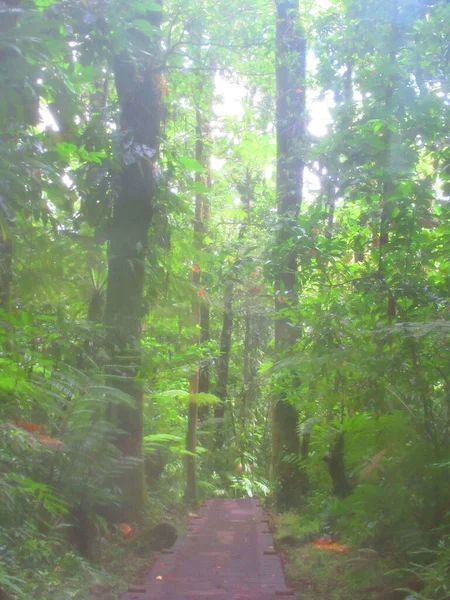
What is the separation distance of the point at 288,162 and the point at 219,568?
8.39 m

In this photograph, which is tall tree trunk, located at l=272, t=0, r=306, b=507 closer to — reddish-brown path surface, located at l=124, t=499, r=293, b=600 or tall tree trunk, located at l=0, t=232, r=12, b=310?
reddish-brown path surface, located at l=124, t=499, r=293, b=600

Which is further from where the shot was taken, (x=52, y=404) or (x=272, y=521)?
(x=272, y=521)

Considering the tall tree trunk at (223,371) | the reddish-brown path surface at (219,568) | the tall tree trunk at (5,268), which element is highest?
the tall tree trunk at (223,371)

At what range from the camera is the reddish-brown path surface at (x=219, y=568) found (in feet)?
21.5

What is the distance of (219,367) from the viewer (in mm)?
26938

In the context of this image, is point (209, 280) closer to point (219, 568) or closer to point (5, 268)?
point (219, 568)

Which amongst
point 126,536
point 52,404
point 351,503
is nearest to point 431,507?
point 351,503

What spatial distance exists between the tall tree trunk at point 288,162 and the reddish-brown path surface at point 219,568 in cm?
121

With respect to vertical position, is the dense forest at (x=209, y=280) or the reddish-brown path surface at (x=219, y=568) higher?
the dense forest at (x=209, y=280)

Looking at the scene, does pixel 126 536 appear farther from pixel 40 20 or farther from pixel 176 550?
pixel 40 20

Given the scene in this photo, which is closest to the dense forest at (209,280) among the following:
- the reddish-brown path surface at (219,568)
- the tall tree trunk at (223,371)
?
the reddish-brown path surface at (219,568)

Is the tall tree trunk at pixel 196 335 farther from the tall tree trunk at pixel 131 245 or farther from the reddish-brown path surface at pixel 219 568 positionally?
the tall tree trunk at pixel 131 245

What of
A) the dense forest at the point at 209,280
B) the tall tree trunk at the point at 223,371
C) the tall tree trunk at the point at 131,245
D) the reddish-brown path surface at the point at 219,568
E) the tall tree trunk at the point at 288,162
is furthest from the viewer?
the tall tree trunk at the point at 223,371

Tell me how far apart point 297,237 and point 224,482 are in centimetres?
1783
